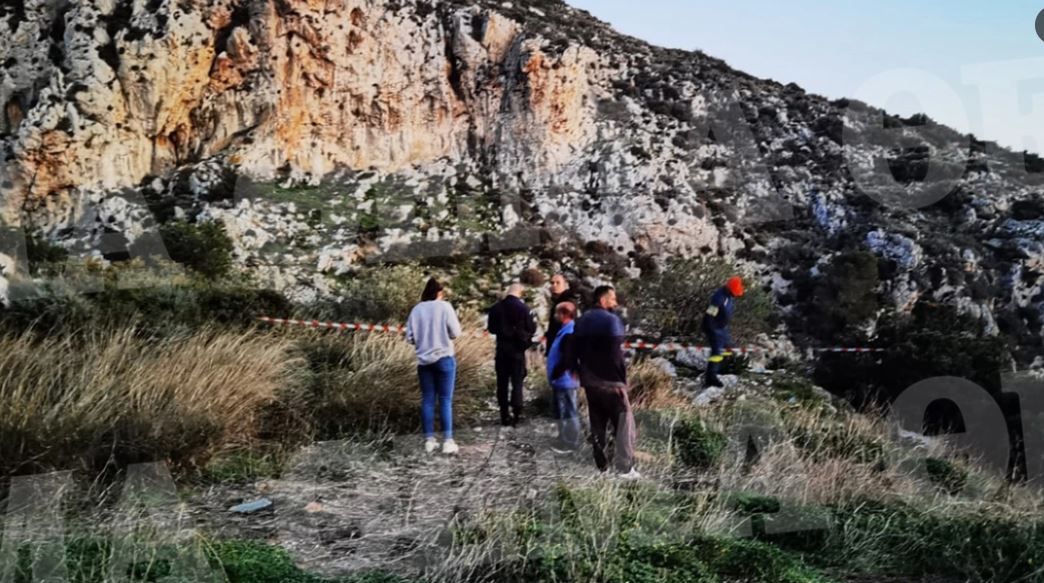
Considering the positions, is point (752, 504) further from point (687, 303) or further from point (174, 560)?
point (687, 303)

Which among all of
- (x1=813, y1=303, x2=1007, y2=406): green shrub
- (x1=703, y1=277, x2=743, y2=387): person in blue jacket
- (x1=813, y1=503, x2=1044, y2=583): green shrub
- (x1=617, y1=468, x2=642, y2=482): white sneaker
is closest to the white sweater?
(x1=617, y1=468, x2=642, y2=482): white sneaker

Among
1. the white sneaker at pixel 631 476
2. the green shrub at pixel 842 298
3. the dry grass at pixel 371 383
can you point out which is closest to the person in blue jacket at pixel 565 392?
the white sneaker at pixel 631 476

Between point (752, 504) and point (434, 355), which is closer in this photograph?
point (752, 504)

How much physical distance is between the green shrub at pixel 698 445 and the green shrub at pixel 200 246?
12.9 m

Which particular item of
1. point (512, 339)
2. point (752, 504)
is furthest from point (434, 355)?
point (752, 504)

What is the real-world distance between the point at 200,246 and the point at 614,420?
587 inches

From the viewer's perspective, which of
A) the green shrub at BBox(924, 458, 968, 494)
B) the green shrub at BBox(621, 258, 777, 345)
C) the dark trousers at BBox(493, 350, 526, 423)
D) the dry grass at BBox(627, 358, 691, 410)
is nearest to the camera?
the green shrub at BBox(924, 458, 968, 494)

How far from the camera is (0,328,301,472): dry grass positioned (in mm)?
4828

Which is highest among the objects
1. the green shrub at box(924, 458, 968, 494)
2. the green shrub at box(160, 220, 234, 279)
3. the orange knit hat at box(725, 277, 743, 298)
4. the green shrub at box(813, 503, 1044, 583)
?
the green shrub at box(160, 220, 234, 279)

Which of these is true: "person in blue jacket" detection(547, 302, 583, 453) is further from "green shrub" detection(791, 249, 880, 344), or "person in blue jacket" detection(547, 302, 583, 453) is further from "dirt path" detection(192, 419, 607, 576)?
"green shrub" detection(791, 249, 880, 344)

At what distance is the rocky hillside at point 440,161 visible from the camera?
66.5 ft

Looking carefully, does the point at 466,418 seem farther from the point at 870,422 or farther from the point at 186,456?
the point at 870,422

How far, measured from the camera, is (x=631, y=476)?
5.84 meters

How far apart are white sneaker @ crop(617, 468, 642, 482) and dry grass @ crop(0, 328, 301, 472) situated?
2.95 meters
